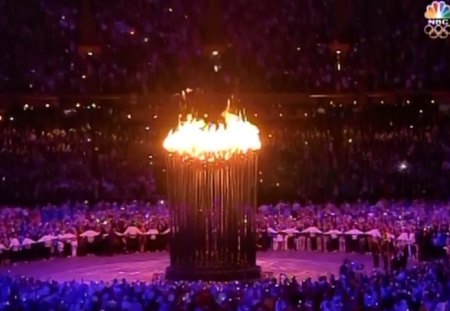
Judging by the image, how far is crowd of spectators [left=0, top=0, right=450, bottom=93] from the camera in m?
43.1

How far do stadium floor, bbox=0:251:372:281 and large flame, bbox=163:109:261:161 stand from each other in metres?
3.86

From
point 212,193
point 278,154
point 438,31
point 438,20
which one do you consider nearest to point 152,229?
point 212,193

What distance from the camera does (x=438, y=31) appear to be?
45.6 meters

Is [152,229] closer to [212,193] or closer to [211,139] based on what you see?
[212,193]

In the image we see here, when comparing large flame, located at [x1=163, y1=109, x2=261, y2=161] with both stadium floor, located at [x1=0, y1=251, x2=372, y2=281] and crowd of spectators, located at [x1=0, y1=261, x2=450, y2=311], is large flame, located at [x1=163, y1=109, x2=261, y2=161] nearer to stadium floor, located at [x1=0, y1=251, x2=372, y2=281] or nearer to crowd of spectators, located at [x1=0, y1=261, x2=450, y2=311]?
stadium floor, located at [x1=0, y1=251, x2=372, y2=281]

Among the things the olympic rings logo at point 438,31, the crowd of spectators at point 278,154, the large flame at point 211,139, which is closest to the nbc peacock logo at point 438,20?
the olympic rings logo at point 438,31

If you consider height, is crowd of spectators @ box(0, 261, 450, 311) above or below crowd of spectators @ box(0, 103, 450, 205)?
below

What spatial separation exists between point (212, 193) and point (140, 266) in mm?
5588

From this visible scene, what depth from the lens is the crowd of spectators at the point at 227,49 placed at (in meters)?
43.1

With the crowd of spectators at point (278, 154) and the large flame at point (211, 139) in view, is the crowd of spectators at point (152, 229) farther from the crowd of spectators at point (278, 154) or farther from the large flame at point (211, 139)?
the large flame at point (211, 139)

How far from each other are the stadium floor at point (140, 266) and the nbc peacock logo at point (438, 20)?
15.5 m

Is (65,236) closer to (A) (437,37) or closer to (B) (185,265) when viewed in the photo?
(B) (185,265)

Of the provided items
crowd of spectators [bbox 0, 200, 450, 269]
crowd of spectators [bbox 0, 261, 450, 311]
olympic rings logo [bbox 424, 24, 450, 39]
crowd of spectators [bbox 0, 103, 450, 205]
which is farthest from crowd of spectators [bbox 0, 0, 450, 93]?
crowd of spectators [bbox 0, 261, 450, 311]

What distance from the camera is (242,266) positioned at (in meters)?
27.2
